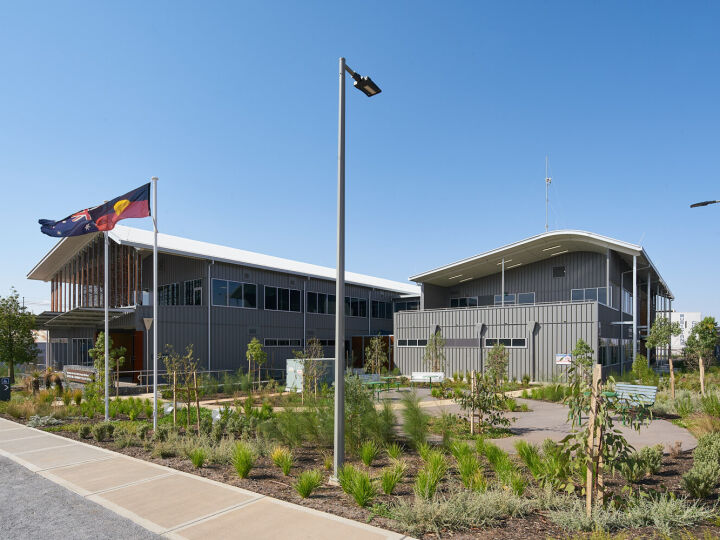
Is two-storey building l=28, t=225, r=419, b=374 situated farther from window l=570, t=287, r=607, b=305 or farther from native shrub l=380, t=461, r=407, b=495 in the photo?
native shrub l=380, t=461, r=407, b=495

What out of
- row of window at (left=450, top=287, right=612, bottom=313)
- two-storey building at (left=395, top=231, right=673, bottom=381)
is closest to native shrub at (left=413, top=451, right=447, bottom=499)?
two-storey building at (left=395, top=231, right=673, bottom=381)

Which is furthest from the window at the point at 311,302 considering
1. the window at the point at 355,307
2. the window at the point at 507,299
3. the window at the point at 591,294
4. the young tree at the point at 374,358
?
the window at the point at 591,294

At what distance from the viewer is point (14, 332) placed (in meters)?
32.1

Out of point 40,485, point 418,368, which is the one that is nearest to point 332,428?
point 40,485

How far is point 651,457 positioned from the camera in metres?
8.16

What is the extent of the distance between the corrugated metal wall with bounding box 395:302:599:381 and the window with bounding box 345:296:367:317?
7379mm

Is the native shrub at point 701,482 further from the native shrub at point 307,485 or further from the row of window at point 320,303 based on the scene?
the row of window at point 320,303

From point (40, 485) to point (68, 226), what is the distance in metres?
9.65

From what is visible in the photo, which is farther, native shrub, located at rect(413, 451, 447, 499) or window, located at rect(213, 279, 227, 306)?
window, located at rect(213, 279, 227, 306)

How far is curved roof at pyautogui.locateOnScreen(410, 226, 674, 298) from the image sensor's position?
96.2ft

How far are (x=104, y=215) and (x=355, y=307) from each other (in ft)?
89.9

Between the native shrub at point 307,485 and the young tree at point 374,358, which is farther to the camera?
the young tree at point 374,358

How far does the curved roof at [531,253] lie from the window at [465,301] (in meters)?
1.53

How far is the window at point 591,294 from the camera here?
31859 millimetres
